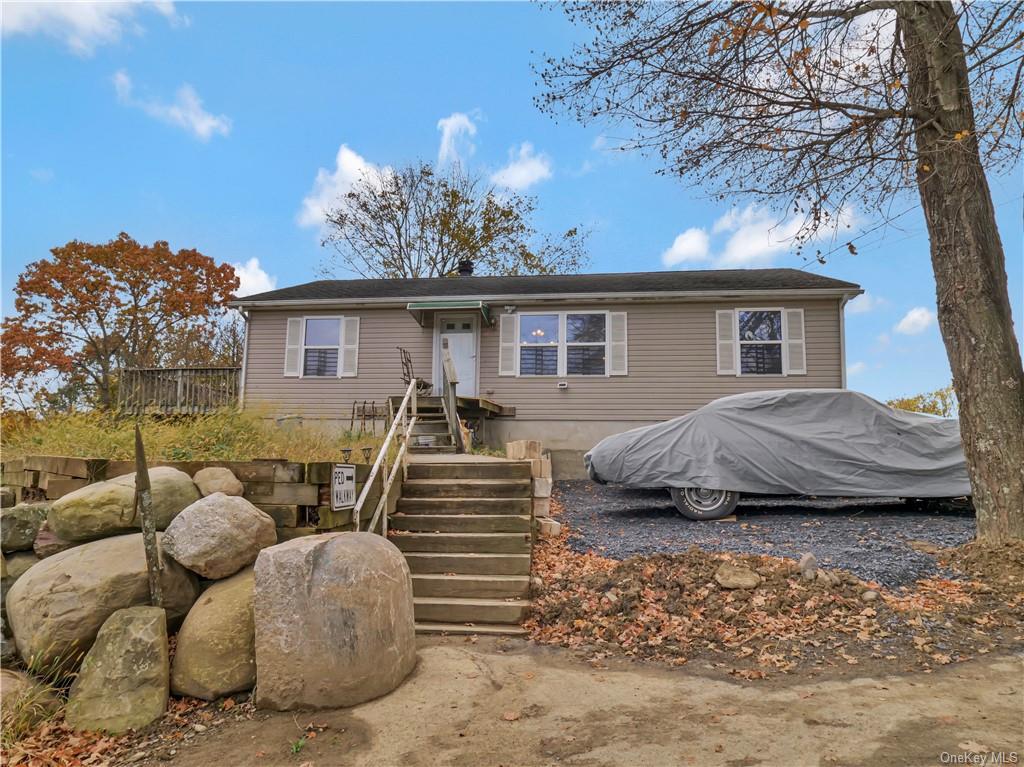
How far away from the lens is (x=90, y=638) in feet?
12.8

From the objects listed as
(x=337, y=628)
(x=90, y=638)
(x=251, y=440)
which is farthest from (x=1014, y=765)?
(x=251, y=440)

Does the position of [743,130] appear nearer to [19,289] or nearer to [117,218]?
[117,218]

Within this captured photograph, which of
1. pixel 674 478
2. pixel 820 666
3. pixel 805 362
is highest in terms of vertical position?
pixel 805 362

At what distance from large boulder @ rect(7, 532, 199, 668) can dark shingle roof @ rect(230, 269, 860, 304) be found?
32.3ft

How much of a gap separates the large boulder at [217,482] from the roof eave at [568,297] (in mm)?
8733

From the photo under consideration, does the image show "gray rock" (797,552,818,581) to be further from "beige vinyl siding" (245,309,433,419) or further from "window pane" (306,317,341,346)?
"window pane" (306,317,341,346)

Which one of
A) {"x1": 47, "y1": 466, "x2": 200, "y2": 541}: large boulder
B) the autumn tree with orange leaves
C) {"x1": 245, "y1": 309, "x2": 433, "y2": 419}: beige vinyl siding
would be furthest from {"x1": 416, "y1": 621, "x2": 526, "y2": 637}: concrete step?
the autumn tree with orange leaves

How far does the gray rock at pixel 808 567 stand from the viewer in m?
4.98

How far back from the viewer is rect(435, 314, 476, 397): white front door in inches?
525

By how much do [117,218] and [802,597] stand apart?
2349 centimetres

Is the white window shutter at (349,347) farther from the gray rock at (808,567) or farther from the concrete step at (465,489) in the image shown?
the gray rock at (808,567)

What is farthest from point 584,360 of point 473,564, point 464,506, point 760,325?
point 473,564

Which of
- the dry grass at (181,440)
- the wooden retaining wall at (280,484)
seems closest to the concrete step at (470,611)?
the wooden retaining wall at (280,484)

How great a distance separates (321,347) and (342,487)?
32.0ft
